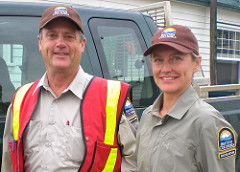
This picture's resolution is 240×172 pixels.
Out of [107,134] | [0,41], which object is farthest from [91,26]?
→ [107,134]

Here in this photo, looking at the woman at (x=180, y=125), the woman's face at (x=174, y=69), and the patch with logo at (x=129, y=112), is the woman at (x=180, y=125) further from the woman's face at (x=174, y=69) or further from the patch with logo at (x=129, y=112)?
the patch with logo at (x=129, y=112)

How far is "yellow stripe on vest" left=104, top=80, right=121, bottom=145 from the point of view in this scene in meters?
1.71

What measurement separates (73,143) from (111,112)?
27 cm

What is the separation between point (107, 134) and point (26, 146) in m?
0.47

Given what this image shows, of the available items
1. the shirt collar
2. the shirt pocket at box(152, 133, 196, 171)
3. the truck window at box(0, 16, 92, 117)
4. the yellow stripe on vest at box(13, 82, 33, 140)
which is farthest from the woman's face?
the truck window at box(0, 16, 92, 117)

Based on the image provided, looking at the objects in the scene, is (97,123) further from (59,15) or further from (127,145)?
(59,15)

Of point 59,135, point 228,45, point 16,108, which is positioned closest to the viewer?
point 59,135

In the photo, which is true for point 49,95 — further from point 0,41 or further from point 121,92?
point 0,41

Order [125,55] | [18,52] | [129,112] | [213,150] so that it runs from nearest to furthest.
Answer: [213,150], [129,112], [18,52], [125,55]

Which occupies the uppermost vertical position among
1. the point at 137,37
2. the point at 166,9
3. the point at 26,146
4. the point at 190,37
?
the point at 166,9

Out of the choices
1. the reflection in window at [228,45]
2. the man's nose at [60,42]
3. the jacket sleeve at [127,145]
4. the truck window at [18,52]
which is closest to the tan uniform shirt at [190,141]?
the jacket sleeve at [127,145]

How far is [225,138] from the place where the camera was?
1361mm

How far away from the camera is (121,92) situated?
1791 millimetres

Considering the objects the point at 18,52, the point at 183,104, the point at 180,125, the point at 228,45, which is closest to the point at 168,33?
the point at 183,104
